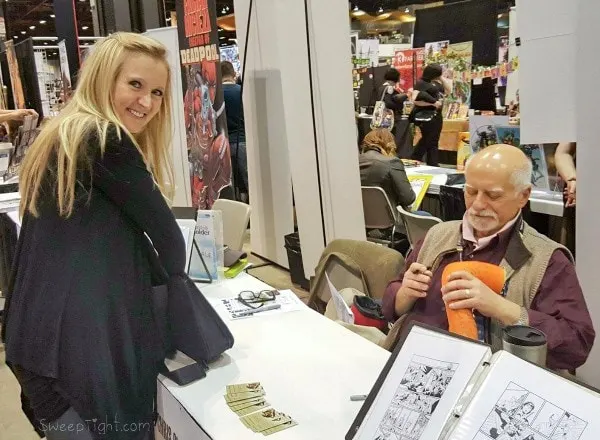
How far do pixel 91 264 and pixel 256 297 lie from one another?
85 cm

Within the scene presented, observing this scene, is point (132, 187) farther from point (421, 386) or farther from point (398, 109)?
point (398, 109)

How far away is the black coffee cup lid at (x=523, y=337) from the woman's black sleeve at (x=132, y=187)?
83 centimetres

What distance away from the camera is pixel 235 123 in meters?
5.58

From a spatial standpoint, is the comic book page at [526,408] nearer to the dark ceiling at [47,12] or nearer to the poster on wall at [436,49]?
the poster on wall at [436,49]

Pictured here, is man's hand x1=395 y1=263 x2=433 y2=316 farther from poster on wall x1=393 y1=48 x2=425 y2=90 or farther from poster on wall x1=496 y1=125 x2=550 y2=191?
poster on wall x1=393 y1=48 x2=425 y2=90

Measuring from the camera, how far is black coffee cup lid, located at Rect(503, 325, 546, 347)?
3.37 feet

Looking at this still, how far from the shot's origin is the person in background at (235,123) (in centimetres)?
552

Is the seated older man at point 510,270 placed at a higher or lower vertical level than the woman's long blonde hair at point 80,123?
lower

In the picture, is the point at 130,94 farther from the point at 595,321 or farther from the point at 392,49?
the point at 392,49

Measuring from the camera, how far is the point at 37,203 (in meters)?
1.35

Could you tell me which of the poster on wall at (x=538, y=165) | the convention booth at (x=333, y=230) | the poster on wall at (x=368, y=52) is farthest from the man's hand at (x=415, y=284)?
the poster on wall at (x=368, y=52)

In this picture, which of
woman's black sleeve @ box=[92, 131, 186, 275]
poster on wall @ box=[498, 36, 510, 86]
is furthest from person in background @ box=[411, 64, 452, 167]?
woman's black sleeve @ box=[92, 131, 186, 275]

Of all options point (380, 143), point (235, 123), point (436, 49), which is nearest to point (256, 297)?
point (380, 143)

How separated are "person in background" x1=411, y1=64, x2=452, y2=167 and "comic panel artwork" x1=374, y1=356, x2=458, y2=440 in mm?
5750
